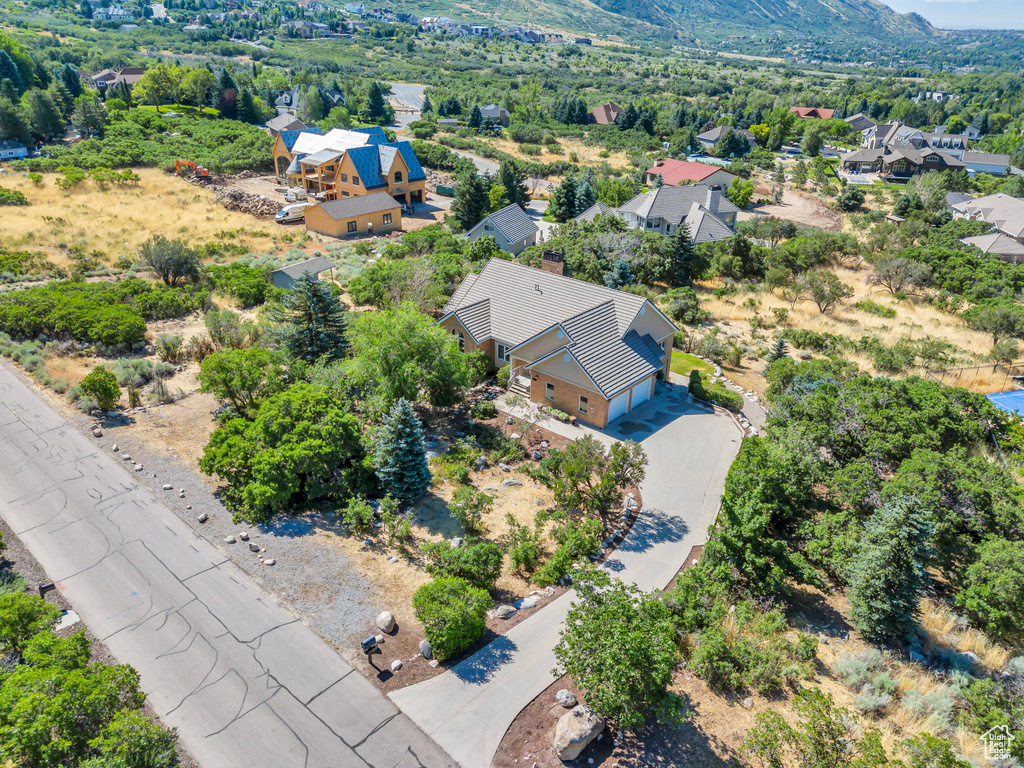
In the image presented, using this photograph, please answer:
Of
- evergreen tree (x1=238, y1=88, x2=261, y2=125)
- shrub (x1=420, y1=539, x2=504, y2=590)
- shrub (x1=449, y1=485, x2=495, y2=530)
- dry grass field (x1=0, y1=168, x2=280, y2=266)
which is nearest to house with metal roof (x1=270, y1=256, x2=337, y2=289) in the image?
dry grass field (x1=0, y1=168, x2=280, y2=266)

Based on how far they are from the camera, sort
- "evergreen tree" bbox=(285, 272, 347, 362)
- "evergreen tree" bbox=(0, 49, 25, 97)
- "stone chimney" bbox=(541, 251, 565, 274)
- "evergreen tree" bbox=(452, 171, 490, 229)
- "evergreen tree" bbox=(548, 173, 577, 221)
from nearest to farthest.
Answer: "evergreen tree" bbox=(285, 272, 347, 362)
"stone chimney" bbox=(541, 251, 565, 274)
"evergreen tree" bbox=(452, 171, 490, 229)
"evergreen tree" bbox=(548, 173, 577, 221)
"evergreen tree" bbox=(0, 49, 25, 97)

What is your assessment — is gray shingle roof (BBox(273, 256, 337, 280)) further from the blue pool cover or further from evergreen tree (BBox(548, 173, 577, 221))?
the blue pool cover

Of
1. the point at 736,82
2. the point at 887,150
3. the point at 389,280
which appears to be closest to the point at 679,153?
the point at 887,150

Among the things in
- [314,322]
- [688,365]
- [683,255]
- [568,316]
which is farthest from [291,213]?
[688,365]

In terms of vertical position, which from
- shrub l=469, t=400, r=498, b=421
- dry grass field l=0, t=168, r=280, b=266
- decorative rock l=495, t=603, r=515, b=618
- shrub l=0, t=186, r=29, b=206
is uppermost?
decorative rock l=495, t=603, r=515, b=618

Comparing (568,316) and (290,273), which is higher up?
(568,316)

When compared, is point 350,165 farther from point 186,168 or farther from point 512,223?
point 186,168

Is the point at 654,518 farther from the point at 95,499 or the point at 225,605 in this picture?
the point at 95,499
